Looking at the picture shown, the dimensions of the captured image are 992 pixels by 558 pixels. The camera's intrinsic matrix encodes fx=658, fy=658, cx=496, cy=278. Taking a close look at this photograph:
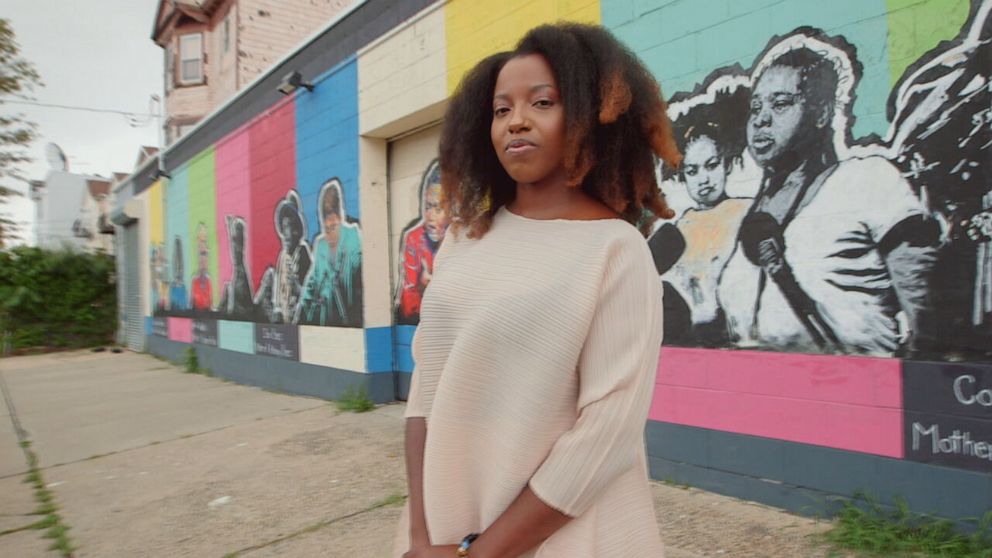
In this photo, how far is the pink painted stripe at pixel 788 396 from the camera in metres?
2.95

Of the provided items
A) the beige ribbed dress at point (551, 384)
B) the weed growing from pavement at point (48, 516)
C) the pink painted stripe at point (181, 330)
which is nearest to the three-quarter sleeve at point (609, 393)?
the beige ribbed dress at point (551, 384)

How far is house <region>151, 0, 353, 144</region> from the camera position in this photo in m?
16.0

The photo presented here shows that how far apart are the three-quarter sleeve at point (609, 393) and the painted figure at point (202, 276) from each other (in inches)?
414

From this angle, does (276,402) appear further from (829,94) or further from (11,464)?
(829,94)

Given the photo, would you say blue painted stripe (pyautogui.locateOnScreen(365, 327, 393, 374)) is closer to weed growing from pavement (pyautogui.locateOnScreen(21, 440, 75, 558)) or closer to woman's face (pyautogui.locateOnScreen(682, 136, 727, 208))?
weed growing from pavement (pyautogui.locateOnScreen(21, 440, 75, 558))

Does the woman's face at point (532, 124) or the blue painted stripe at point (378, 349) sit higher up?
the woman's face at point (532, 124)

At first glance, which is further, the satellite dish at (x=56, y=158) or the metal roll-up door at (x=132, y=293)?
the satellite dish at (x=56, y=158)

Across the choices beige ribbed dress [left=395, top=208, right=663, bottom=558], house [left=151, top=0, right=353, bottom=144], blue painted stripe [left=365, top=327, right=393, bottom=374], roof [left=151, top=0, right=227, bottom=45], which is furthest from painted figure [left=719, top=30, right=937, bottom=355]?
roof [left=151, top=0, right=227, bottom=45]

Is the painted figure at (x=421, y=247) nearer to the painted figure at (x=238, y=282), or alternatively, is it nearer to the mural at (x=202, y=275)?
the painted figure at (x=238, y=282)

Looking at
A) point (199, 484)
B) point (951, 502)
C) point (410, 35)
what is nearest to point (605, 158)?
point (951, 502)

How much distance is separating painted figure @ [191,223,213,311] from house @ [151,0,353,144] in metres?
6.11

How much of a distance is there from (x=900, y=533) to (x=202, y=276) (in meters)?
10.5

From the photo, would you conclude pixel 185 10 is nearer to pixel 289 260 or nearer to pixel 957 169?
pixel 289 260

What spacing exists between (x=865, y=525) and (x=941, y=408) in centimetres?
62
